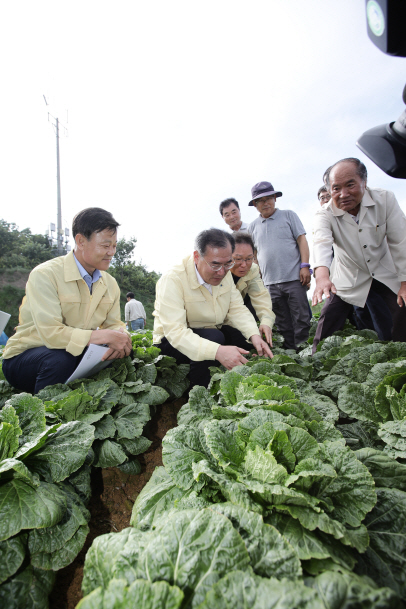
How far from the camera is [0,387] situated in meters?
2.71

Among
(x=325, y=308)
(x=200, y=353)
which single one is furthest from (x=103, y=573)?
(x=325, y=308)

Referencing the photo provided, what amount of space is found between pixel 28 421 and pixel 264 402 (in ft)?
4.27

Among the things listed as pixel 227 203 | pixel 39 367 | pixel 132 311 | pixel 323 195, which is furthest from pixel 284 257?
pixel 132 311

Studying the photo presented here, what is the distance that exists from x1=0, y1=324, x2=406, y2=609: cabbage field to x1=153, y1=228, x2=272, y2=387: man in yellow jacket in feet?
1.77

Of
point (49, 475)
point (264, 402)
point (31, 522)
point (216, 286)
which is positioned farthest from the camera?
point (216, 286)

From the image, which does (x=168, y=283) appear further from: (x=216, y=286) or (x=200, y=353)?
(x=200, y=353)

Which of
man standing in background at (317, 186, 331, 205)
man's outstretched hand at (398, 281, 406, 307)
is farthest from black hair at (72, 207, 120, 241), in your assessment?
man standing in background at (317, 186, 331, 205)

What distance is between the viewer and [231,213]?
15.5ft

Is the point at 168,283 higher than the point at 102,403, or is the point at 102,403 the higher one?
the point at 168,283

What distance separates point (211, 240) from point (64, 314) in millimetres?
1350

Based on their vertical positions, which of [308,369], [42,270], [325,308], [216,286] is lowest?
[308,369]

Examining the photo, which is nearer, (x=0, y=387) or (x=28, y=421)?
(x=28, y=421)

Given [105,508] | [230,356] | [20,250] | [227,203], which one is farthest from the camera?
[20,250]

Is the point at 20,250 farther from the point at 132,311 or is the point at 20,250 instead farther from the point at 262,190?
the point at 262,190
